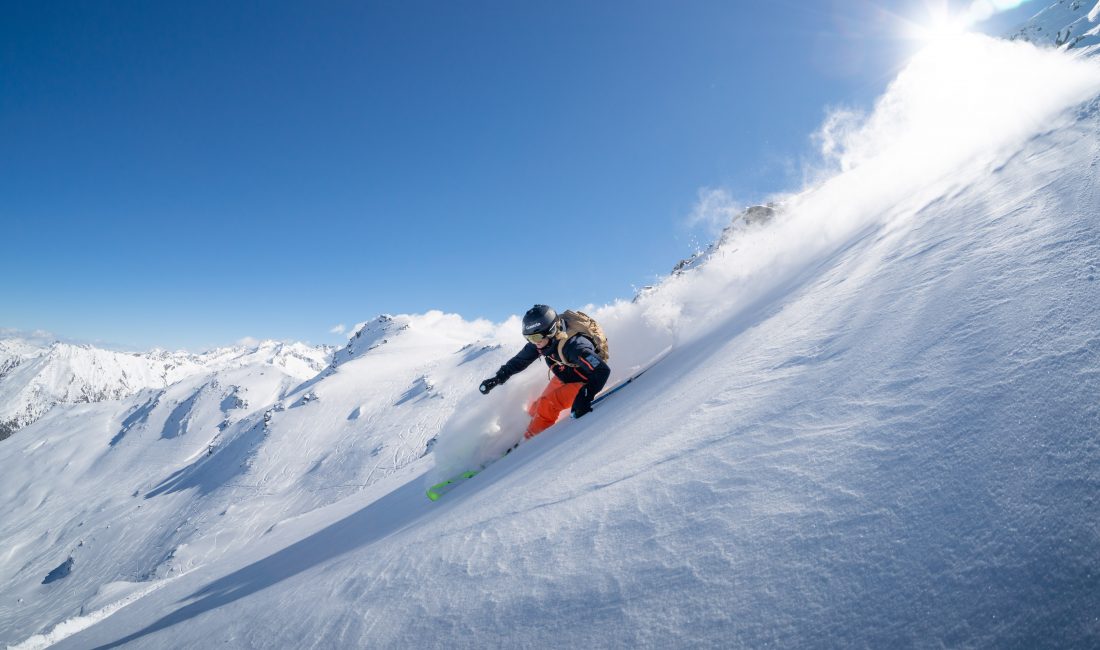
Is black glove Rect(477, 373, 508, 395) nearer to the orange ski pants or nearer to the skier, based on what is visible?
the skier

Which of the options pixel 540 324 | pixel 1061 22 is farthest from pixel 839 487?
pixel 1061 22

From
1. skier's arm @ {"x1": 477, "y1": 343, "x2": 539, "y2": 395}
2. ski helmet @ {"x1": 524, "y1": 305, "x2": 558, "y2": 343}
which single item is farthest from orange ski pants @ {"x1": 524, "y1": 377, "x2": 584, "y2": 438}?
ski helmet @ {"x1": 524, "y1": 305, "x2": 558, "y2": 343}

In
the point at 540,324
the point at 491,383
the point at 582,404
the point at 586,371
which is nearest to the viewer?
the point at 582,404

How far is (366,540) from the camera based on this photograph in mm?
4457

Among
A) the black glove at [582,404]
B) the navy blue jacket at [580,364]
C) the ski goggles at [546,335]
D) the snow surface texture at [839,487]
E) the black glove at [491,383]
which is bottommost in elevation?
the snow surface texture at [839,487]

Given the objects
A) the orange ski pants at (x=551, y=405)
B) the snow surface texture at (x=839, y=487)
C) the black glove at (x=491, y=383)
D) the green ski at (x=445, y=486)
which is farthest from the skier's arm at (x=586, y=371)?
the green ski at (x=445, y=486)

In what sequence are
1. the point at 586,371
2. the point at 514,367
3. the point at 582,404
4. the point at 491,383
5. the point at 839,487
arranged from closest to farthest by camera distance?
the point at 839,487
the point at 582,404
the point at 586,371
the point at 491,383
the point at 514,367

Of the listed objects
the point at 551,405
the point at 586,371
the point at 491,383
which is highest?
the point at 491,383

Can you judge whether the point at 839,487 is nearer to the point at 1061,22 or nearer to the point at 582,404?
the point at 582,404

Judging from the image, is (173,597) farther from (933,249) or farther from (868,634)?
(933,249)

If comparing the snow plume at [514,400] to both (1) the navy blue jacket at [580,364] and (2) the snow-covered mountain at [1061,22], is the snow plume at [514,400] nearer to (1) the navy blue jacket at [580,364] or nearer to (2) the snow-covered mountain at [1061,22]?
(1) the navy blue jacket at [580,364]

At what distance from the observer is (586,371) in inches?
237

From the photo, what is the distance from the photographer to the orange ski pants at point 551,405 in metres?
6.57

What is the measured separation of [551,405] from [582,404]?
0.93 metres
